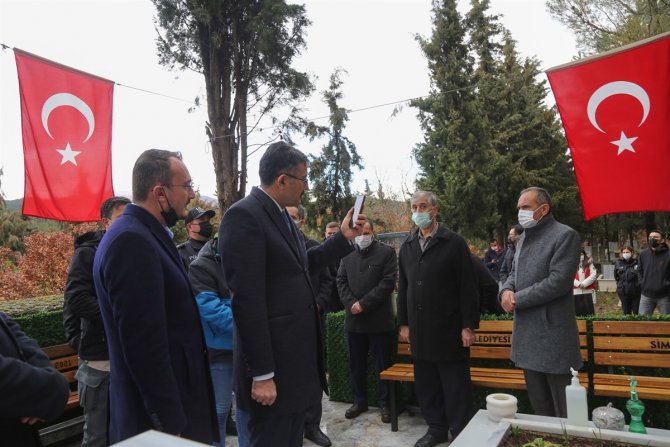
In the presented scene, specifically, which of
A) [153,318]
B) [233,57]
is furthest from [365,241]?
[233,57]

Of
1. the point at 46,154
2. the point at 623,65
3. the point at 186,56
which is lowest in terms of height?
the point at 46,154

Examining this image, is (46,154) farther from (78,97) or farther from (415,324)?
(415,324)

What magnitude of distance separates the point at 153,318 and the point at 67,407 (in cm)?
325

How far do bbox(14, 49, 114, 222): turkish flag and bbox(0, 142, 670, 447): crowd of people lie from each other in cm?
209

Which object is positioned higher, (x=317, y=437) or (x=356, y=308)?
(x=356, y=308)

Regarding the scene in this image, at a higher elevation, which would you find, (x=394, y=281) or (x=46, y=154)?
(x=46, y=154)

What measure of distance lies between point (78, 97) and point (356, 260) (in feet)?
12.7

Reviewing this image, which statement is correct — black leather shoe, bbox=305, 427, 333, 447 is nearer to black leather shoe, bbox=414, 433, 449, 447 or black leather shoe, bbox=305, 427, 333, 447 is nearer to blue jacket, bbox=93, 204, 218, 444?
black leather shoe, bbox=414, 433, 449, 447

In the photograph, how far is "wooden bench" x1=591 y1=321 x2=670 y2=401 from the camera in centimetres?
386

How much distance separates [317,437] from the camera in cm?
439

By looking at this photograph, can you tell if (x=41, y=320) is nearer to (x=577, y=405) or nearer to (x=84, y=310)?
(x=84, y=310)

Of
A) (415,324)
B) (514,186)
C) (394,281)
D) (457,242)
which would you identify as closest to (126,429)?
(415,324)

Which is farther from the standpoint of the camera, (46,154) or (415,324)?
(46,154)

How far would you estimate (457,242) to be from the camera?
13.5ft
